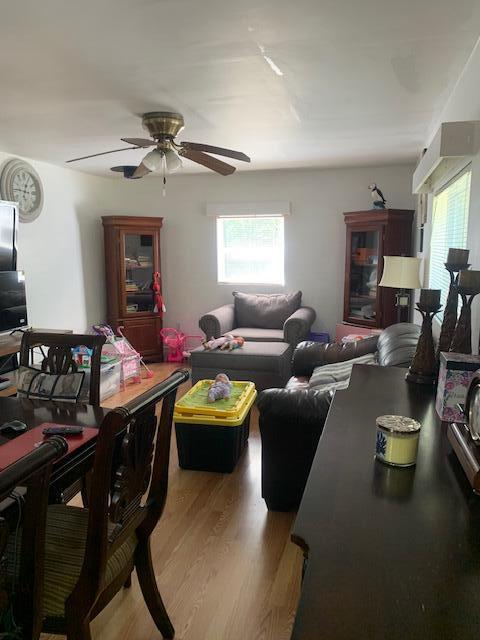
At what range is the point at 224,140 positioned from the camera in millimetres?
3715

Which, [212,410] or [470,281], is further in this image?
[212,410]

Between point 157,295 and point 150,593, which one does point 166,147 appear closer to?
point 150,593

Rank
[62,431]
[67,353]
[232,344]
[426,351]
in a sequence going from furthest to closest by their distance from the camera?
[232,344] < [67,353] < [426,351] < [62,431]

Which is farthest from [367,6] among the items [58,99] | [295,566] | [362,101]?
[295,566]

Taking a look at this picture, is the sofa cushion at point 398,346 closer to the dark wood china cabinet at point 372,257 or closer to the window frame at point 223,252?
the dark wood china cabinet at point 372,257

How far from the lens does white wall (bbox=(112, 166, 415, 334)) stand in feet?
16.3

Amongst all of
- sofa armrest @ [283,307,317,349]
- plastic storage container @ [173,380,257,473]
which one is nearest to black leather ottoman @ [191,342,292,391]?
sofa armrest @ [283,307,317,349]

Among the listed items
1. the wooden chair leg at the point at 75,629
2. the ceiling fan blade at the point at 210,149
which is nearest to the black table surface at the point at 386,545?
the wooden chair leg at the point at 75,629

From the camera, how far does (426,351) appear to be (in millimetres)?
1653

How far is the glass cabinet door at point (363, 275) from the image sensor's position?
461 centimetres

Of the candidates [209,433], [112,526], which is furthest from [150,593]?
[209,433]

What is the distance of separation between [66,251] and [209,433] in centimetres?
308

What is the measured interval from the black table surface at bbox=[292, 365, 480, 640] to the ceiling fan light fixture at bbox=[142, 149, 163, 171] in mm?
2325

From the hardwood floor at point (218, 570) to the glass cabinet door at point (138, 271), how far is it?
3076 millimetres
